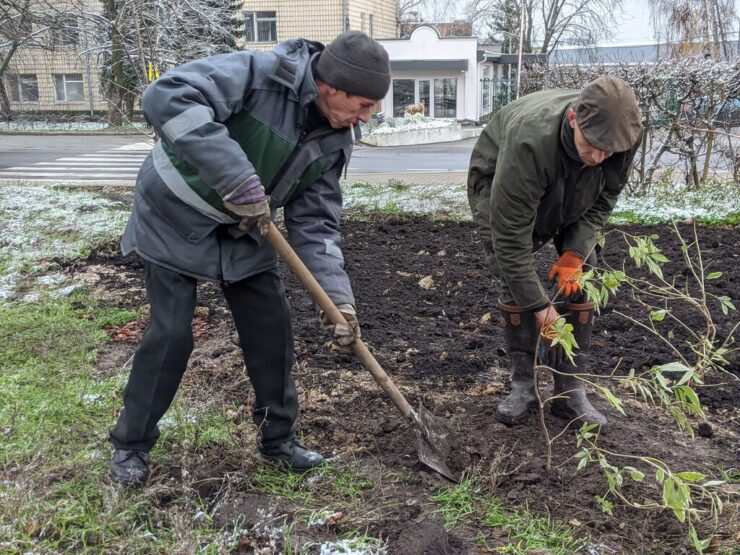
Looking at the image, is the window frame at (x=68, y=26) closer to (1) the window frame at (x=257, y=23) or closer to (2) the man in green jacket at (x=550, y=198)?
(2) the man in green jacket at (x=550, y=198)

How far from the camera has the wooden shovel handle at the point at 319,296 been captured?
2.62m

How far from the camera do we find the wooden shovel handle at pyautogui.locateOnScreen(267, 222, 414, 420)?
2617 mm

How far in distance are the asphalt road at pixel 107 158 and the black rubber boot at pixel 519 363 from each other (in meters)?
8.62

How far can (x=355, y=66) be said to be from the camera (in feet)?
8.25

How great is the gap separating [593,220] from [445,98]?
27770 millimetres

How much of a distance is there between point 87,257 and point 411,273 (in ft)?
9.68

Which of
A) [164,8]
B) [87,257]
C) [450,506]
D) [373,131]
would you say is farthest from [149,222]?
[373,131]

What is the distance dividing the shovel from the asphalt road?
29.1 feet

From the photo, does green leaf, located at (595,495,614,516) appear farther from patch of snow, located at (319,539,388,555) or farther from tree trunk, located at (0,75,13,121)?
tree trunk, located at (0,75,13,121)

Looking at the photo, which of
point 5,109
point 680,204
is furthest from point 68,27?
point 5,109

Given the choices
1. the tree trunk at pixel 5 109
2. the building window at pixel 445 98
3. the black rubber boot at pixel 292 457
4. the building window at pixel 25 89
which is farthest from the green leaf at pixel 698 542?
the building window at pixel 25 89

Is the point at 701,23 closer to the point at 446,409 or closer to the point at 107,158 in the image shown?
the point at 107,158

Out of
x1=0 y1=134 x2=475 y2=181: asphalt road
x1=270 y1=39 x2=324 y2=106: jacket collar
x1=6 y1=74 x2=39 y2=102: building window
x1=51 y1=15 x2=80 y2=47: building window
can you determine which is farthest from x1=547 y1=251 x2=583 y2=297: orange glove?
x1=6 y1=74 x2=39 y2=102: building window

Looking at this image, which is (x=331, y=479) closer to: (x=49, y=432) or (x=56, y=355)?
(x=49, y=432)
